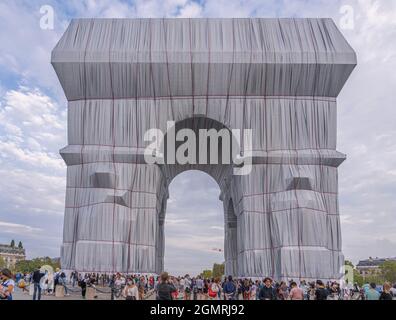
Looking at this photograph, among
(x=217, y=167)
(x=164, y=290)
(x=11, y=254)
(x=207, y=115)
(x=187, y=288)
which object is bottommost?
(x=187, y=288)

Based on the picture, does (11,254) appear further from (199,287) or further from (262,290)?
(262,290)

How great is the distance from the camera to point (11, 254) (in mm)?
138750

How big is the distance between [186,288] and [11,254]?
420 ft

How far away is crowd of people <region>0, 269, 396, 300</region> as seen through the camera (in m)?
9.56

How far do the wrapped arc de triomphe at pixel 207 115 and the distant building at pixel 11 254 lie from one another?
114 metres

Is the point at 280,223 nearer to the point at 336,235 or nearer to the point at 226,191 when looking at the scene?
the point at 336,235

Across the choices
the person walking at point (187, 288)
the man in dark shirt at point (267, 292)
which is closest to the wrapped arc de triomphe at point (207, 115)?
the person walking at point (187, 288)

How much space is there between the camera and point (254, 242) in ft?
91.8

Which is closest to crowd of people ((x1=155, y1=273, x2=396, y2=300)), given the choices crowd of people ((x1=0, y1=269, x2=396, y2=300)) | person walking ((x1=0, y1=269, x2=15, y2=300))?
crowd of people ((x1=0, y1=269, x2=396, y2=300))

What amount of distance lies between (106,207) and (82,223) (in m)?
1.65

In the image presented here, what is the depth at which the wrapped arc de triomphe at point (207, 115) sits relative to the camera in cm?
2772

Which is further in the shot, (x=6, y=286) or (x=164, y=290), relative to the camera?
(x=6, y=286)

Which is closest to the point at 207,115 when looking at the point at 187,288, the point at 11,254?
the point at 187,288

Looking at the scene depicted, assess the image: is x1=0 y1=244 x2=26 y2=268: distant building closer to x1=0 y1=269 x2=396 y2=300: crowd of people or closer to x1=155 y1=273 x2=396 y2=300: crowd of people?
x1=0 y1=269 x2=396 y2=300: crowd of people
